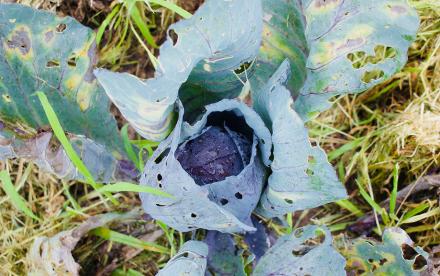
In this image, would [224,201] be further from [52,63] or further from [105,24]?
[105,24]

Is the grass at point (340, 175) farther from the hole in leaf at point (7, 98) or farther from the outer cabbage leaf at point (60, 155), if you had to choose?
the hole in leaf at point (7, 98)

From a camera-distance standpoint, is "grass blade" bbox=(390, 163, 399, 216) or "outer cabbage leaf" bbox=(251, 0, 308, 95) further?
"grass blade" bbox=(390, 163, 399, 216)

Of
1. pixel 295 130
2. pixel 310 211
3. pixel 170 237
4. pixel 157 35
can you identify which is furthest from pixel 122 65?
pixel 295 130

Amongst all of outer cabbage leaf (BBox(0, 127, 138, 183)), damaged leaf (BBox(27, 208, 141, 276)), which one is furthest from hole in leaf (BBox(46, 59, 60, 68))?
damaged leaf (BBox(27, 208, 141, 276))

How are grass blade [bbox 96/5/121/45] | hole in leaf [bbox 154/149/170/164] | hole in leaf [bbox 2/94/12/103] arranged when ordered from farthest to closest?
grass blade [bbox 96/5/121/45] → hole in leaf [bbox 2/94/12/103] → hole in leaf [bbox 154/149/170/164]

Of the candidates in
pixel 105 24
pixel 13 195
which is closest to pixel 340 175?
pixel 105 24

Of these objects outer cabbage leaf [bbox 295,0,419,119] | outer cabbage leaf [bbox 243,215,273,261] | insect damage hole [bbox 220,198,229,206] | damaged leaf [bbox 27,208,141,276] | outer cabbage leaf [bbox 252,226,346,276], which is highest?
outer cabbage leaf [bbox 295,0,419,119]

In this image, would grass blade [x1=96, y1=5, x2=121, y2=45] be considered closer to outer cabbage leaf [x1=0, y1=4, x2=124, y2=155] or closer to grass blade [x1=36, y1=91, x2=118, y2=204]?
outer cabbage leaf [x1=0, y1=4, x2=124, y2=155]

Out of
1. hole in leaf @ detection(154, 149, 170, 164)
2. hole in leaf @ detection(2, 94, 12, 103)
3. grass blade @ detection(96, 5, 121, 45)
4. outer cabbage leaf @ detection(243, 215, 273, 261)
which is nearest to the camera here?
hole in leaf @ detection(154, 149, 170, 164)
